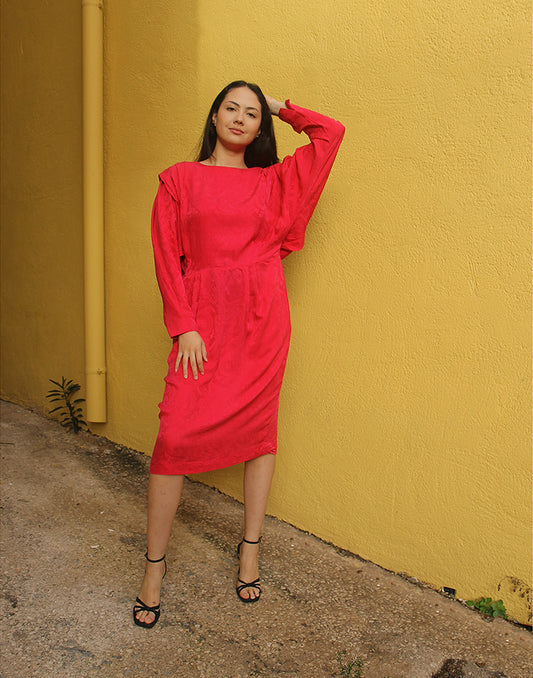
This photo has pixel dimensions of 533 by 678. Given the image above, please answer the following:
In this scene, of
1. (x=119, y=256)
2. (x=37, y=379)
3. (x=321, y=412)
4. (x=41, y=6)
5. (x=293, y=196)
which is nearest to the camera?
(x=293, y=196)

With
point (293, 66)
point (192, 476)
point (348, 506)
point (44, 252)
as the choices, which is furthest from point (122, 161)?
point (348, 506)

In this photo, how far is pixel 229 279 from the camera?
85.3 inches

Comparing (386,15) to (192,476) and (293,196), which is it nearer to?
(293,196)

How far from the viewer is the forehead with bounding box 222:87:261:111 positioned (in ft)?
7.12

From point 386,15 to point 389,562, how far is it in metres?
2.01

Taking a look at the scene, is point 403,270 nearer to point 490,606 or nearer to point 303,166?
point 303,166

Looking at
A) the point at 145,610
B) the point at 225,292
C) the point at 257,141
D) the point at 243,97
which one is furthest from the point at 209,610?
the point at 243,97

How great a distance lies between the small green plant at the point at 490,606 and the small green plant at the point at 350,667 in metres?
0.51

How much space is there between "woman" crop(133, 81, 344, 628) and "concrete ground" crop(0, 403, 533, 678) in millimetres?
137

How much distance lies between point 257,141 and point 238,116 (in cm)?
15

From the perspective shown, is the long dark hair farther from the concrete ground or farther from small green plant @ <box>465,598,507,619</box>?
small green plant @ <box>465,598,507,619</box>

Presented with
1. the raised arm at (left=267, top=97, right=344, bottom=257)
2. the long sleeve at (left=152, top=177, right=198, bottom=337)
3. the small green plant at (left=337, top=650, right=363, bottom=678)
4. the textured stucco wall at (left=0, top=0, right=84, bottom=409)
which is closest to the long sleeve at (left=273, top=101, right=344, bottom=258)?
the raised arm at (left=267, top=97, right=344, bottom=257)

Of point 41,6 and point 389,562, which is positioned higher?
point 41,6

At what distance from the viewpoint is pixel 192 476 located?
10.4ft
